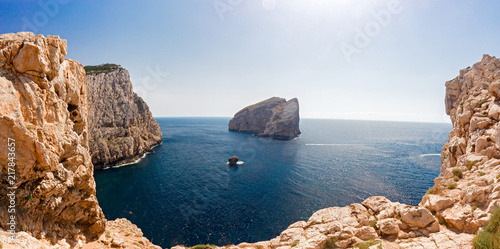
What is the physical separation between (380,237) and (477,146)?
13.3m

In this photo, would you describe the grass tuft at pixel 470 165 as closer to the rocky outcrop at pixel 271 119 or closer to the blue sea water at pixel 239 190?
the blue sea water at pixel 239 190

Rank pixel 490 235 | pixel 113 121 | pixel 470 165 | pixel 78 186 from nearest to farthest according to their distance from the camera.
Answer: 1. pixel 490 235
2. pixel 78 186
3. pixel 470 165
4. pixel 113 121

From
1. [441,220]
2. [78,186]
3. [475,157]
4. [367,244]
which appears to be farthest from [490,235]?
[78,186]

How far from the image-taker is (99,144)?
5597 centimetres

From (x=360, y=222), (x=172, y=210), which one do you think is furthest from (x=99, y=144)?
(x=360, y=222)

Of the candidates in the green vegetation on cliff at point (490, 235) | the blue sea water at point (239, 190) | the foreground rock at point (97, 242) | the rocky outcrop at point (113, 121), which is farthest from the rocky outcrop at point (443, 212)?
the rocky outcrop at point (113, 121)

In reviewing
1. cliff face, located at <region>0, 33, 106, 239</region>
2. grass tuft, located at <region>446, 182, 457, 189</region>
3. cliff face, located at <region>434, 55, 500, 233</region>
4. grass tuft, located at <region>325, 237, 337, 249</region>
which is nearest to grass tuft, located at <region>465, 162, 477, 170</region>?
cliff face, located at <region>434, 55, 500, 233</region>

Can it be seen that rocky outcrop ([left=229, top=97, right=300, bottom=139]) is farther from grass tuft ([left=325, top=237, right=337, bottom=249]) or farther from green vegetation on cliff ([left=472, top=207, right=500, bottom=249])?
green vegetation on cliff ([left=472, top=207, right=500, bottom=249])

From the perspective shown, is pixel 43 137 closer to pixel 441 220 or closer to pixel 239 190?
pixel 441 220

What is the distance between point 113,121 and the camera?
64125 millimetres

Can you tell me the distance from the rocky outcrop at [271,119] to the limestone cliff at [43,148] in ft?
371

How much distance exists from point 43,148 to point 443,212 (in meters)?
26.2

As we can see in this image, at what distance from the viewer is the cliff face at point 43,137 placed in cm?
973

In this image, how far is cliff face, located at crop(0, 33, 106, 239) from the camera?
9734mm
